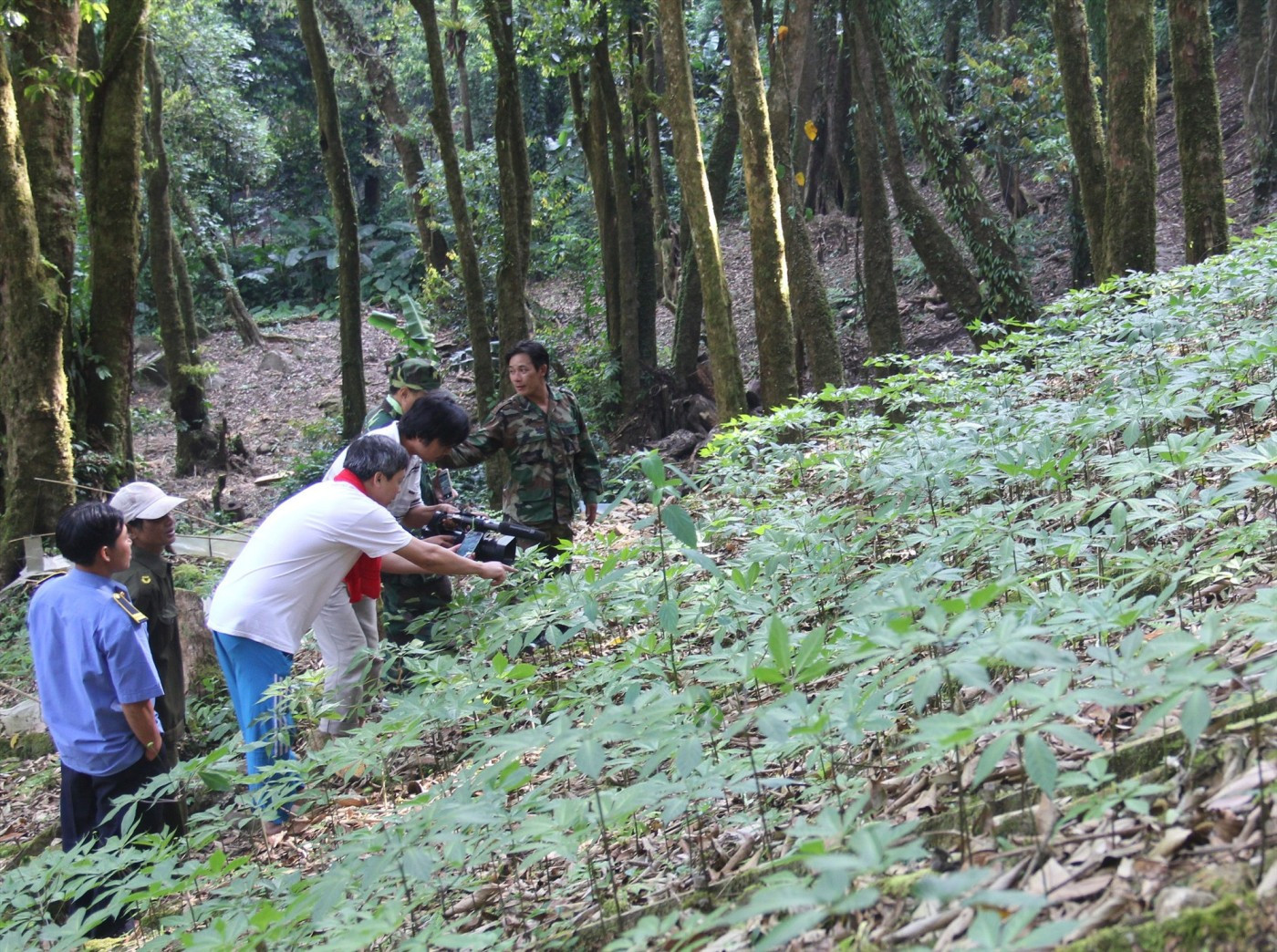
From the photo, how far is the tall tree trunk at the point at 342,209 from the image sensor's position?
43.6ft

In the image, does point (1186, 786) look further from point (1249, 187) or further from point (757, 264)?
point (1249, 187)

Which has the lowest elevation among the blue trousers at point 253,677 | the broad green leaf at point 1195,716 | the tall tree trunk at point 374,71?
the blue trousers at point 253,677

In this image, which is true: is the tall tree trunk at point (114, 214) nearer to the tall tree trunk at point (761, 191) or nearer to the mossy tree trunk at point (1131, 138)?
the tall tree trunk at point (761, 191)

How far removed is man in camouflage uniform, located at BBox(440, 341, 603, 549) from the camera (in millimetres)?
7066

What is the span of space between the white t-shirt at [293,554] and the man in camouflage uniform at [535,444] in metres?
1.92

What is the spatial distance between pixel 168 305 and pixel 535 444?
1300 centimetres

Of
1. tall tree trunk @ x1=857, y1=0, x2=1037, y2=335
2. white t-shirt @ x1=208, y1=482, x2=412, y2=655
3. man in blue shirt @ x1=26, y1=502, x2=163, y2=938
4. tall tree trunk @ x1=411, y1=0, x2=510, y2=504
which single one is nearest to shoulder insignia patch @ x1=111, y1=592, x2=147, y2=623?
man in blue shirt @ x1=26, y1=502, x2=163, y2=938

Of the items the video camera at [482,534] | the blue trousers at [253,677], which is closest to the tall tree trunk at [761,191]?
the video camera at [482,534]

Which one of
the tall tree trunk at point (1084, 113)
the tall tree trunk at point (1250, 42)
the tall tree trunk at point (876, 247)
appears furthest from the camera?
the tall tree trunk at point (1250, 42)

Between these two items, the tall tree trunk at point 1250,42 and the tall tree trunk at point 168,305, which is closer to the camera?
the tall tree trunk at point 168,305

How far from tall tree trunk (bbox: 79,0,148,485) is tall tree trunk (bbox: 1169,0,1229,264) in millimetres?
9728

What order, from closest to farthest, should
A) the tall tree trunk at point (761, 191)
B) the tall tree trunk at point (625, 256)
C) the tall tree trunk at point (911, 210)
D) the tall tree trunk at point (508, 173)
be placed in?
the tall tree trunk at point (761, 191) < the tall tree trunk at point (508, 173) < the tall tree trunk at point (911, 210) < the tall tree trunk at point (625, 256)

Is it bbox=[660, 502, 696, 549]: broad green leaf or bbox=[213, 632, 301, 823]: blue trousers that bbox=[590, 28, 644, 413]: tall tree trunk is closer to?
bbox=[213, 632, 301, 823]: blue trousers

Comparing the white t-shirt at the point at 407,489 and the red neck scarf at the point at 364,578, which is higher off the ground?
the white t-shirt at the point at 407,489
